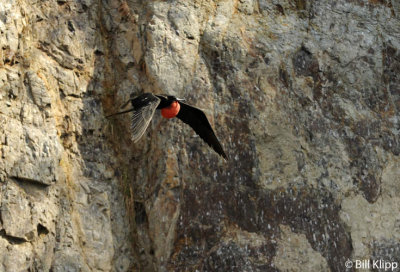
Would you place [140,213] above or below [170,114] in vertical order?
below

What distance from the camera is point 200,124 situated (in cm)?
826

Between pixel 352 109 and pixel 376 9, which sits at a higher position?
pixel 376 9

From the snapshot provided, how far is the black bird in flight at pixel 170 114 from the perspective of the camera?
7.31 metres

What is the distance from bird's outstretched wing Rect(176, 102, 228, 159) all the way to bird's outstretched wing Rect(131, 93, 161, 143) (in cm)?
54

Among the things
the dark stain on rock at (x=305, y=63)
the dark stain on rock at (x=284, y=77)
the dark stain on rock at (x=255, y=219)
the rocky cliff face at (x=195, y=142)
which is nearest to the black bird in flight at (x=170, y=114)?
the rocky cliff face at (x=195, y=142)

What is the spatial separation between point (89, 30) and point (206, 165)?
6.85 feet

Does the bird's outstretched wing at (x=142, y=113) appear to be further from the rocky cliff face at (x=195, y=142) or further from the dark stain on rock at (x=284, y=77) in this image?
the dark stain on rock at (x=284, y=77)

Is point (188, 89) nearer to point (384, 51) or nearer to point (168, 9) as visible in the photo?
point (168, 9)

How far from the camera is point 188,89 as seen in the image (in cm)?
873

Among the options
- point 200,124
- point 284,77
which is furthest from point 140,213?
point 284,77

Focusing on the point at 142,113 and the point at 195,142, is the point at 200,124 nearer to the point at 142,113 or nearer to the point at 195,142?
the point at 195,142

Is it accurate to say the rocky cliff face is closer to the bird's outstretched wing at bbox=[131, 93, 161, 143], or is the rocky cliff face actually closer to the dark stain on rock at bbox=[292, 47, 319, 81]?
the dark stain on rock at bbox=[292, 47, 319, 81]

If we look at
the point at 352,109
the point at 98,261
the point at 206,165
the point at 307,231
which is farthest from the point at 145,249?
the point at 352,109

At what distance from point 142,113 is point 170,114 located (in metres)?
0.65
